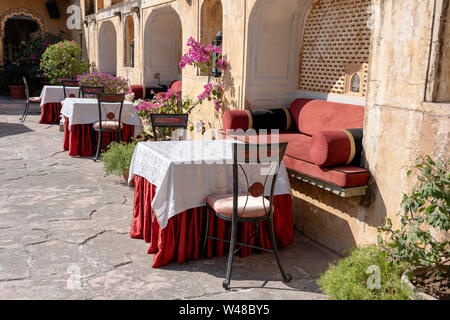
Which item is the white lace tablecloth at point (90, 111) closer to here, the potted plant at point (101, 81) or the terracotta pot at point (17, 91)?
the potted plant at point (101, 81)

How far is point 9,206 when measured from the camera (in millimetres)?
5090

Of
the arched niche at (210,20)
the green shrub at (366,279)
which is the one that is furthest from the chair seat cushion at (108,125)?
the green shrub at (366,279)

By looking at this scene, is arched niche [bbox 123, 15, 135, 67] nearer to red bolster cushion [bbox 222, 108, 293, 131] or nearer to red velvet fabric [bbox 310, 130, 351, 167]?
red bolster cushion [bbox 222, 108, 293, 131]

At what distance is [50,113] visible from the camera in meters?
11.0

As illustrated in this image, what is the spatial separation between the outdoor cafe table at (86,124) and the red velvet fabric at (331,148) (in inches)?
164

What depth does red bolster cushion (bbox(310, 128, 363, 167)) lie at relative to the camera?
159 inches

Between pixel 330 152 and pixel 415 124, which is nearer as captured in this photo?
pixel 415 124

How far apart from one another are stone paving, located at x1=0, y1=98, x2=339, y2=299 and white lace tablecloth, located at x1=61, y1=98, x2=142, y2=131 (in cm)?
178

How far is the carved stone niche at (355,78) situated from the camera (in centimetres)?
559

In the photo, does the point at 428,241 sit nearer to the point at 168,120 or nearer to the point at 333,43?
the point at 168,120

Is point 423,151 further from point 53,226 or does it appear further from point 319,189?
point 53,226
